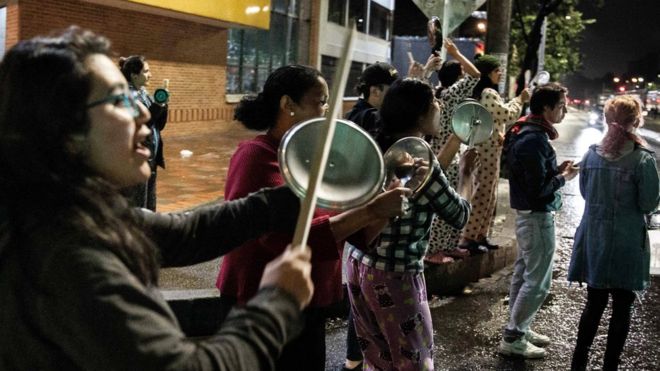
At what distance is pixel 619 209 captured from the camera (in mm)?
4148

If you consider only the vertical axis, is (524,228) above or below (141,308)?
below

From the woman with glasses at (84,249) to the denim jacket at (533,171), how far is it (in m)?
3.27

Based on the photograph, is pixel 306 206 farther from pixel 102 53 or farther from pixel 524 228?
pixel 524 228

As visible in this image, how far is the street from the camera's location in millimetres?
4746

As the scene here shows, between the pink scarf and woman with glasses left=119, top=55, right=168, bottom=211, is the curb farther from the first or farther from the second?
the pink scarf

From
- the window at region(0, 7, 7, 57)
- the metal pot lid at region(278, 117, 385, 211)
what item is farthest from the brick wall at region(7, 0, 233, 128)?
the metal pot lid at region(278, 117, 385, 211)

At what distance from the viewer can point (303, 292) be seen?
1465 mm

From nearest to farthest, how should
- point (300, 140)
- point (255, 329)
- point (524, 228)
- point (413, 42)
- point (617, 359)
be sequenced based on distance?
point (255, 329) → point (300, 140) → point (617, 359) → point (524, 228) → point (413, 42)

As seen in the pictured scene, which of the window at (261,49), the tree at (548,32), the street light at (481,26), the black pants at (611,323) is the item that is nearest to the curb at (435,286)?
the black pants at (611,323)

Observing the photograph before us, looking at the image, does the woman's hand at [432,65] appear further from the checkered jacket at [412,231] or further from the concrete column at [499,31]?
the concrete column at [499,31]

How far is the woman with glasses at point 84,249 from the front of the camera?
1.24 m

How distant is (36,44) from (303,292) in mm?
759

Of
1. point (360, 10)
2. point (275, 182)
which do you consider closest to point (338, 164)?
point (275, 182)

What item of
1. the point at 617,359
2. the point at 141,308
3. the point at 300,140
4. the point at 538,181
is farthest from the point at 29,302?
the point at 617,359
